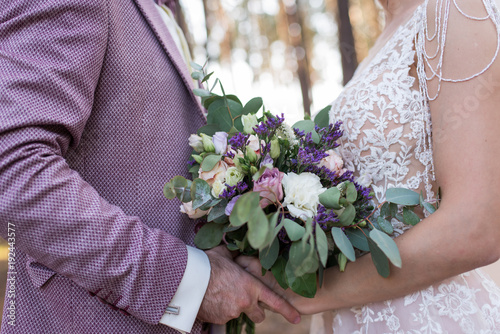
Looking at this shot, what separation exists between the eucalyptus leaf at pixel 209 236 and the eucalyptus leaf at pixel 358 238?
424mm

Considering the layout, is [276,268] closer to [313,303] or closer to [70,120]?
[313,303]

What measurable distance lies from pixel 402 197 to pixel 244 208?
2.02 ft

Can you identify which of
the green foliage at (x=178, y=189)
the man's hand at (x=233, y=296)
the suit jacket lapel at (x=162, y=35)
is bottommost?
the man's hand at (x=233, y=296)

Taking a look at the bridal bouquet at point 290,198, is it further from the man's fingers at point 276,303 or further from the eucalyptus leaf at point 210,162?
the man's fingers at point 276,303

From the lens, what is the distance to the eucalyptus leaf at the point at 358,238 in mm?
1289

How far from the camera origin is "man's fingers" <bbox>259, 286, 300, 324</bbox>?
1458mm

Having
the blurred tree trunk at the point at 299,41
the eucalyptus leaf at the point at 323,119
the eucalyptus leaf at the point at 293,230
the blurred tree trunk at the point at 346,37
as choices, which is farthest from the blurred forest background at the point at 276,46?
the eucalyptus leaf at the point at 293,230

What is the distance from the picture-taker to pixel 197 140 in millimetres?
1453

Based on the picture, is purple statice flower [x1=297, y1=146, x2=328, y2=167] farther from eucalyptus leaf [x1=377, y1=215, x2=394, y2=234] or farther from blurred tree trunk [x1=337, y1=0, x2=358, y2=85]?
blurred tree trunk [x1=337, y1=0, x2=358, y2=85]

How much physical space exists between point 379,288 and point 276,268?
36 centimetres

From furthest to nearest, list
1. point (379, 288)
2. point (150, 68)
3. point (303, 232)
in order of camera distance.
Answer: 1. point (150, 68)
2. point (379, 288)
3. point (303, 232)

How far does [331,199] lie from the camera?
119 cm

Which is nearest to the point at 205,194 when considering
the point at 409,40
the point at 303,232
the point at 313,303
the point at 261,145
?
the point at 261,145

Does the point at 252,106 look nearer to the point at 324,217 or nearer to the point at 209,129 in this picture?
the point at 209,129
